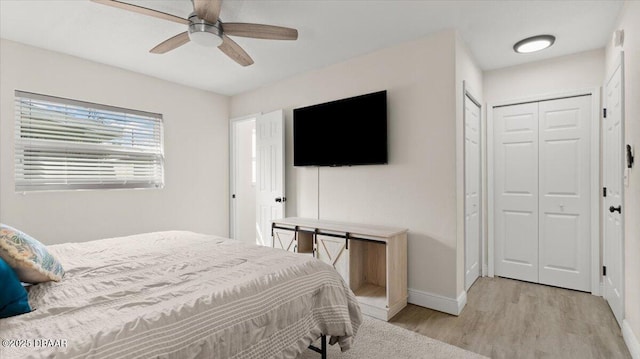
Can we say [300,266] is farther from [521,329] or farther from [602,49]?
[602,49]

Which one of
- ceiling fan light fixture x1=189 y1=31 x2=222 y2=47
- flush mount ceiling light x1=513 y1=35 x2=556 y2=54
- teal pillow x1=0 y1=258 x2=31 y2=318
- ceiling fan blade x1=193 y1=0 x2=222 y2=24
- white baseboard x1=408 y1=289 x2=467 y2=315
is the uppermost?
flush mount ceiling light x1=513 y1=35 x2=556 y2=54

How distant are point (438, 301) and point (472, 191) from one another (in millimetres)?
1295

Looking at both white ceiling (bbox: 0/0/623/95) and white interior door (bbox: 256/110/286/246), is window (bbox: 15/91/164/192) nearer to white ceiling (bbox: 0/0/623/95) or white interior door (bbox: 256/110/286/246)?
white ceiling (bbox: 0/0/623/95)

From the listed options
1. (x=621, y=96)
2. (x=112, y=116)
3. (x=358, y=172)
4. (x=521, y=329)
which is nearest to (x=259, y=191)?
(x=358, y=172)

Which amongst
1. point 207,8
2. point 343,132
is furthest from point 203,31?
point 343,132

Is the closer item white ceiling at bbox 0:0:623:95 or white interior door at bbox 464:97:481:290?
white ceiling at bbox 0:0:623:95

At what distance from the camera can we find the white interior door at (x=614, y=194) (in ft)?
7.73

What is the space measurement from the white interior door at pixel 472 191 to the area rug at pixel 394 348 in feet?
3.57

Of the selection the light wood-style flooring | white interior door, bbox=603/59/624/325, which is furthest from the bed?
white interior door, bbox=603/59/624/325

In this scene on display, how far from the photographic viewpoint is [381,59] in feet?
10.4

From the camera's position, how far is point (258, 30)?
7.11 feet

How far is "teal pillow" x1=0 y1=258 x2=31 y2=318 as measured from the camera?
1.12 metres

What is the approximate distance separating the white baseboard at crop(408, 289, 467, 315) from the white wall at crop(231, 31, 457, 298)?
0.14 ft

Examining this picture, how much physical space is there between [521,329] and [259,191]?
3264 millimetres
